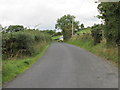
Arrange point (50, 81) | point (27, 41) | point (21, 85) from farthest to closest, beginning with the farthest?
point (27, 41)
point (50, 81)
point (21, 85)

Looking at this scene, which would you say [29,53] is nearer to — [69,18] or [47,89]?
[47,89]

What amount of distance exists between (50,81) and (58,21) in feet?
343

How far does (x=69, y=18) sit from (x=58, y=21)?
7.39 metres

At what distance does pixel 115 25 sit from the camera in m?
11.7

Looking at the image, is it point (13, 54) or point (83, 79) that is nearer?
point (83, 79)

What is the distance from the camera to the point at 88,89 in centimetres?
604

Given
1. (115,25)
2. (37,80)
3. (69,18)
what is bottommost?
(37,80)

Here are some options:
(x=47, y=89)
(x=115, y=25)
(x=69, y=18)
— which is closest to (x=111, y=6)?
(x=115, y=25)

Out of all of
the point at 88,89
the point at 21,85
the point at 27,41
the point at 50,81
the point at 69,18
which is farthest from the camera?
the point at 69,18

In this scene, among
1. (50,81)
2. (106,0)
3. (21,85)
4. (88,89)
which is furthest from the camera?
(106,0)

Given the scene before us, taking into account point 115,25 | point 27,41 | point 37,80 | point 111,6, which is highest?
point 111,6

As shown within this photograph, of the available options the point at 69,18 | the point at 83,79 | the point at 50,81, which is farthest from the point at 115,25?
the point at 69,18

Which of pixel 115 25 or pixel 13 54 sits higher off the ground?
pixel 115 25

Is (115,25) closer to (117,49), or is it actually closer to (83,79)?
(117,49)
